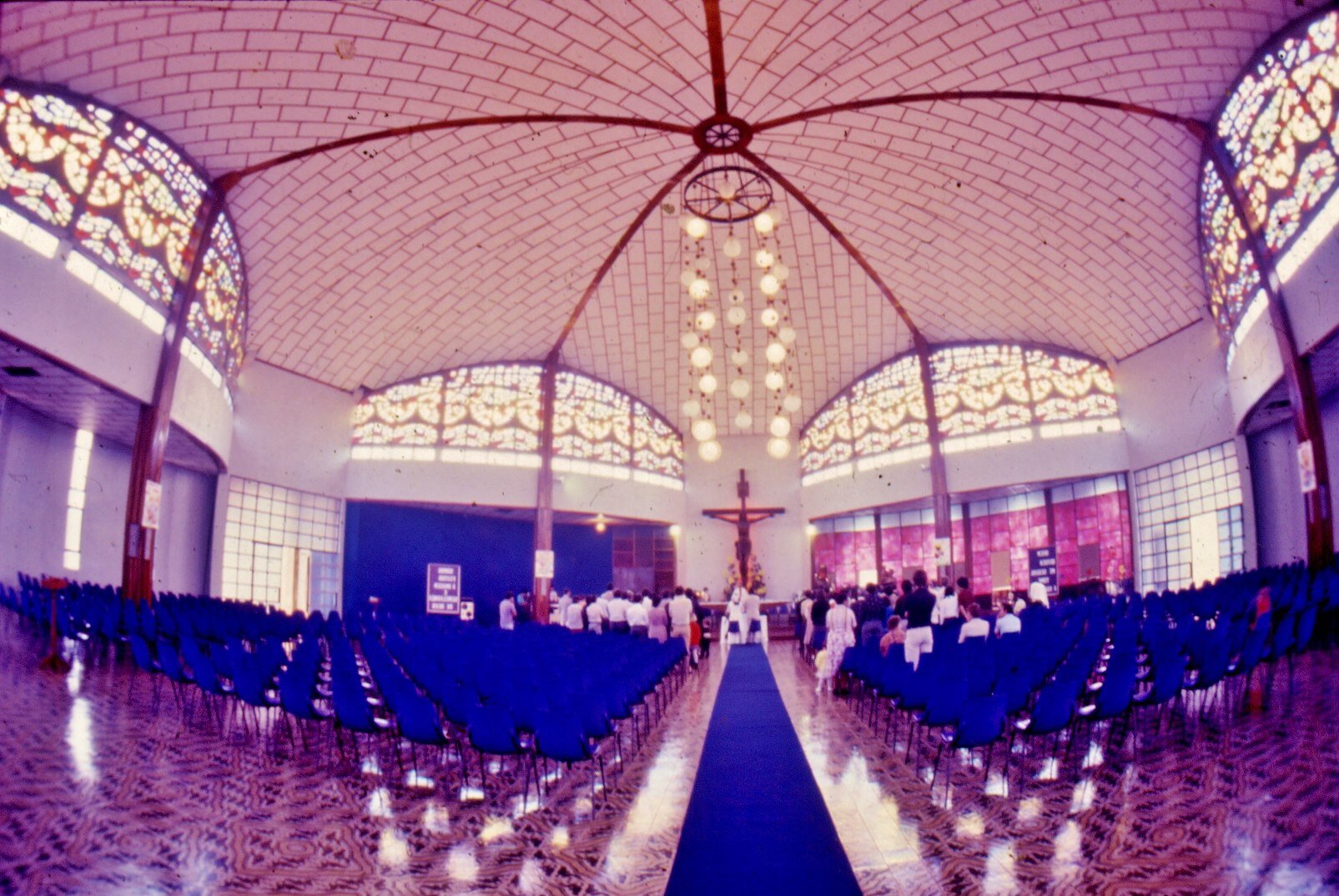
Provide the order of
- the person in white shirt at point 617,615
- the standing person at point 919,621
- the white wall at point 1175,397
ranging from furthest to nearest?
the white wall at point 1175,397 → the person in white shirt at point 617,615 → the standing person at point 919,621

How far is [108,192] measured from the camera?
43.3 ft

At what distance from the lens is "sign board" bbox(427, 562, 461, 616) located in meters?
25.0

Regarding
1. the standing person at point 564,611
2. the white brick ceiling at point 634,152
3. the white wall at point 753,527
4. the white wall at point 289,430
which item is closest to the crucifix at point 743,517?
the white wall at point 753,527

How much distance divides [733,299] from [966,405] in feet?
43.0

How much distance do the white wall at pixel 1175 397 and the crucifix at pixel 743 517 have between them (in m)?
10.7

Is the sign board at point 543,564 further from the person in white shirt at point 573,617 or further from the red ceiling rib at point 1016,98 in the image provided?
the red ceiling rib at point 1016,98

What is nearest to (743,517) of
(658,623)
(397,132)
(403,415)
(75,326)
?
(403,415)

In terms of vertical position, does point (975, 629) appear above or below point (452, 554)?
below

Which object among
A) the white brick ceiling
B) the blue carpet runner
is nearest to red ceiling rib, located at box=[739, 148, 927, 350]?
the white brick ceiling

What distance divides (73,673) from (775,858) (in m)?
9.40

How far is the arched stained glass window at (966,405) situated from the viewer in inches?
890

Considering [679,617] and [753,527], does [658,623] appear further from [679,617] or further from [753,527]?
[753,527]

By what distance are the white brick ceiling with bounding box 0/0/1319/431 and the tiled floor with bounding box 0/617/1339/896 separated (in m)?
7.95

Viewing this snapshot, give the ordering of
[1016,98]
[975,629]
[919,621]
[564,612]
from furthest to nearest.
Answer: [564,612], [1016,98], [919,621], [975,629]
